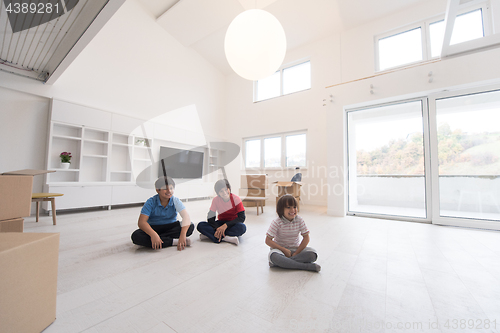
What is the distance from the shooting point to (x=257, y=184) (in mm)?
4988

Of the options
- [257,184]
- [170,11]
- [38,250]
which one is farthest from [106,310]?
[170,11]

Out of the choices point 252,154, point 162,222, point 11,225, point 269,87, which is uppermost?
point 269,87

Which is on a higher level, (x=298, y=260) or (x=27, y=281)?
(x=27, y=281)

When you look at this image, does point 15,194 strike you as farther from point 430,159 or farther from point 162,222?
point 430,159

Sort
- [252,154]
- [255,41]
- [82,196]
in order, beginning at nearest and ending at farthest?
[255,41] → [82,196] → [252,154]

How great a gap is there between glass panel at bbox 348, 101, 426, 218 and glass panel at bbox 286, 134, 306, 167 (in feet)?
6.22

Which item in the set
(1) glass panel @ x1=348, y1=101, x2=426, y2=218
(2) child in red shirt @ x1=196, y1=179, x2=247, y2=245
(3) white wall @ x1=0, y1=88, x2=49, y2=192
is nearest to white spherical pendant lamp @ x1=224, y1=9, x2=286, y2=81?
(2) child in red shirt @ x1=196, y1=179, x2=247, y2=245

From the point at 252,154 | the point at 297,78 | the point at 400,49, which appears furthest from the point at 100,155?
the point at 400,49

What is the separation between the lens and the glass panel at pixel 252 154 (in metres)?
6.92

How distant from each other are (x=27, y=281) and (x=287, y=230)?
59.1 inches

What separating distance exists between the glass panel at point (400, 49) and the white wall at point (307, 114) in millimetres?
1036

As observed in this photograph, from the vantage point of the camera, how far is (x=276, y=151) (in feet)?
21.3

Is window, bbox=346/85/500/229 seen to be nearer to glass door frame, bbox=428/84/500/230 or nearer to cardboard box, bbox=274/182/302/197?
glass door frame, bbox=428/84/500/230

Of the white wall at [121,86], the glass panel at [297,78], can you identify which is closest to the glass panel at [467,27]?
the glass panel at [297,78]
